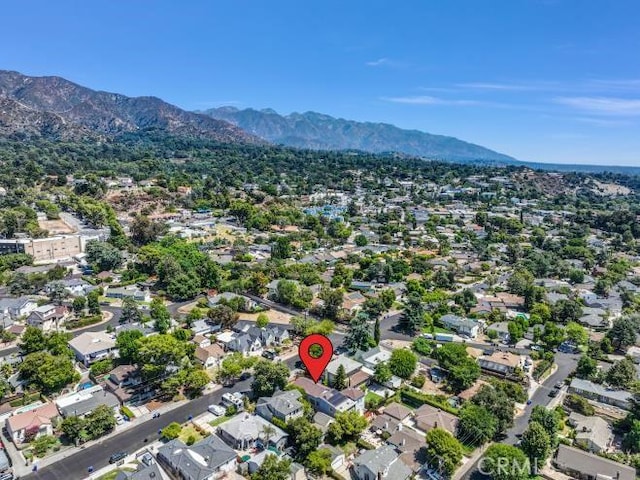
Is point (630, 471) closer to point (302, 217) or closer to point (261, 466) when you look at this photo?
point (261, 466)

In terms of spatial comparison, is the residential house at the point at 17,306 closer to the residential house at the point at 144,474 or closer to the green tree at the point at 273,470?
the residential house at the point at 144,474

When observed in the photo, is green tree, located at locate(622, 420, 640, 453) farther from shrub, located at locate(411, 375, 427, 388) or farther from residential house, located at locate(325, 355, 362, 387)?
residential house, located at locate(325, 355, 362, 387)

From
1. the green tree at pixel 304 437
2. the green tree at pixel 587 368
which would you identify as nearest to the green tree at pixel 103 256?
the green tree at pixel 304 437

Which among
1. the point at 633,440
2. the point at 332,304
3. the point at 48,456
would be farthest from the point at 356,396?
the point at 48,456

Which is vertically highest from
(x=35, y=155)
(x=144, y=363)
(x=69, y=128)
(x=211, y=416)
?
(x=69, y=128)

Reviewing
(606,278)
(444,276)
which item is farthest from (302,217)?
(606,278)

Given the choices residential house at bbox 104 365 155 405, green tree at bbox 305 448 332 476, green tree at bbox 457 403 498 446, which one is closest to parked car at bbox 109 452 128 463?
residential house at bbox 104 365 155 405
